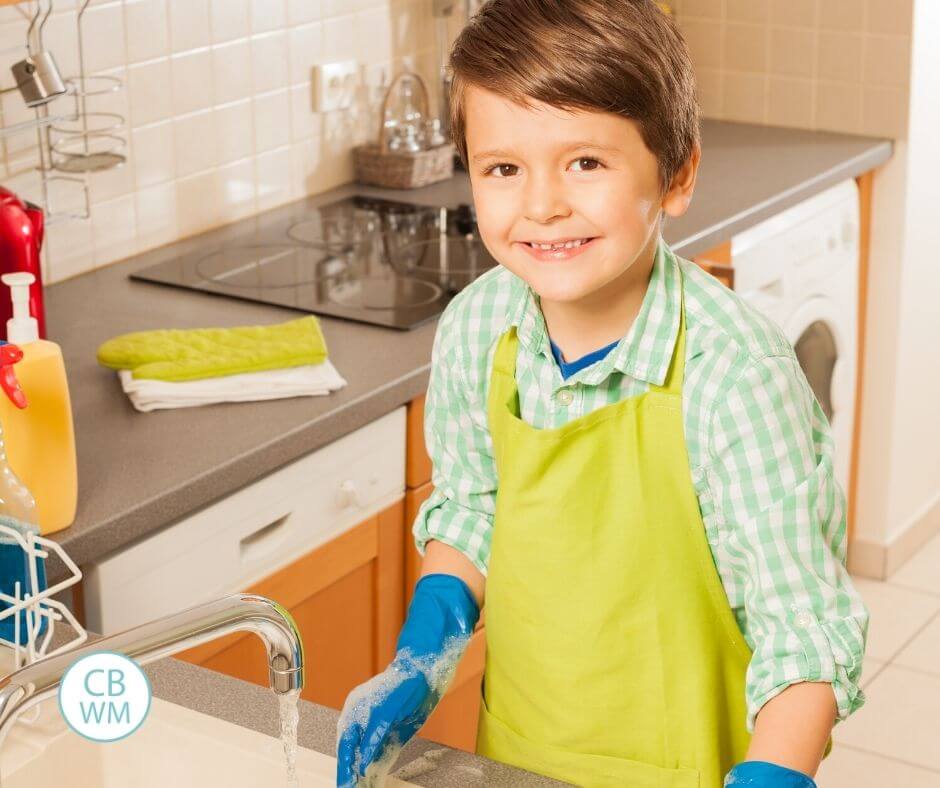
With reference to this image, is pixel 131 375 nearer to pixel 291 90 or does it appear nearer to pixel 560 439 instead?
pixel 560 439

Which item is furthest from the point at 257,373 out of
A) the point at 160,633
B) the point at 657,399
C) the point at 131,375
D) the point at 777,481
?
the point at 160,633

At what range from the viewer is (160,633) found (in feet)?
2.86

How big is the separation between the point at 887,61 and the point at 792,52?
0.22 meters

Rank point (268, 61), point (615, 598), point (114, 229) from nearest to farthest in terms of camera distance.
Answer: point (615, 598) < point (114, 229) < point (268, 61)

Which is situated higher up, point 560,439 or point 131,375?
point 560,439

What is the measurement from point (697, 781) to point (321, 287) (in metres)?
1.20

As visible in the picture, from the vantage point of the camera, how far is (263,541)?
71.0 inches

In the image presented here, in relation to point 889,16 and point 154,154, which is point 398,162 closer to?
point 154,154

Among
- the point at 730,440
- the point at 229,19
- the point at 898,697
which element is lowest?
the point at 898,697

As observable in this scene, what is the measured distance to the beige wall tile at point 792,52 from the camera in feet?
10.5

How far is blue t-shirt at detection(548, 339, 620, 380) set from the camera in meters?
1.29

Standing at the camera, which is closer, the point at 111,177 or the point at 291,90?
the point at 111,177

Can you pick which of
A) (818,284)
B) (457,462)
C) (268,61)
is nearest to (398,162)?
(268,61)

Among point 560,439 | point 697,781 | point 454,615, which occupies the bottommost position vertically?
point 697,781
